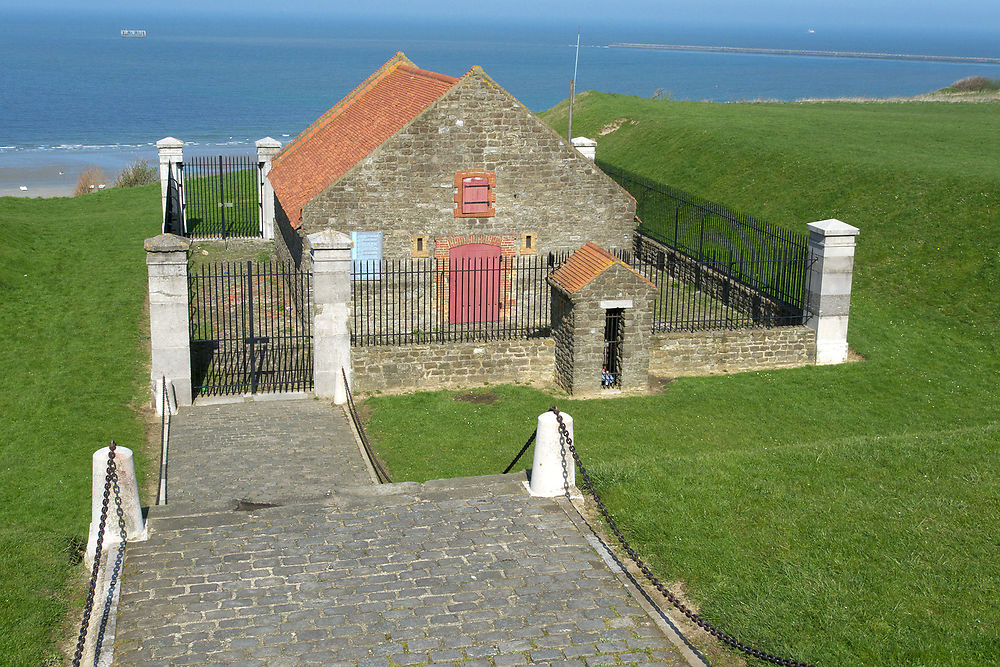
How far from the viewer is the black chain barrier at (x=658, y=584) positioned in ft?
29.6

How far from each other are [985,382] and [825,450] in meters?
7.38

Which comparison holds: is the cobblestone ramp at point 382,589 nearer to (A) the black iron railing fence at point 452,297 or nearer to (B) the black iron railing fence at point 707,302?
(B) the black iron railing fence at point 707,302

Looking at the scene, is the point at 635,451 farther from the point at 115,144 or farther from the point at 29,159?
the point at 115,144

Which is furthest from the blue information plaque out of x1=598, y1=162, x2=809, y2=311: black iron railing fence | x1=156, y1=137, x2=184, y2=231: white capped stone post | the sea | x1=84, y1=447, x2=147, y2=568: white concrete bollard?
the sea

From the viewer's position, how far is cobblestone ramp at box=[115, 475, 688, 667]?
9.36 meters

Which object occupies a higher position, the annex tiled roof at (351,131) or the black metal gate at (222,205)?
the annex tiled roof at (351,131)

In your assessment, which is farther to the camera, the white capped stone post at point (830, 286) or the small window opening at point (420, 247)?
the small window opening at point (420, 247)

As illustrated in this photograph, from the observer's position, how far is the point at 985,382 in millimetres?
19422

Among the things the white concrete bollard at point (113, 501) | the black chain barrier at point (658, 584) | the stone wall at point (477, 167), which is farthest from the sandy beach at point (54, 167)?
the black chain barrier at point (658, 584)

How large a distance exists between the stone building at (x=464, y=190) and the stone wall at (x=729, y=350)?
15.7 feet

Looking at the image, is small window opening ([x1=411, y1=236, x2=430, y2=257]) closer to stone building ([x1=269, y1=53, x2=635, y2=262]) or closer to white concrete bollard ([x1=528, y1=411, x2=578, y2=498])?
stone building ([x1=269, y1=53, x2=635, y2=262])

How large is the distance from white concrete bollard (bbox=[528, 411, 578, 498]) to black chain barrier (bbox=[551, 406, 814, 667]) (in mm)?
40

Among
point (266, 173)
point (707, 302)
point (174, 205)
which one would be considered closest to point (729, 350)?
point (707, 302)

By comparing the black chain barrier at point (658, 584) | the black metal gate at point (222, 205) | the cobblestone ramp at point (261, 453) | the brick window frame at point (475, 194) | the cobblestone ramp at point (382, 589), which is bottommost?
the cobblestone ramp at point (261, 453)
